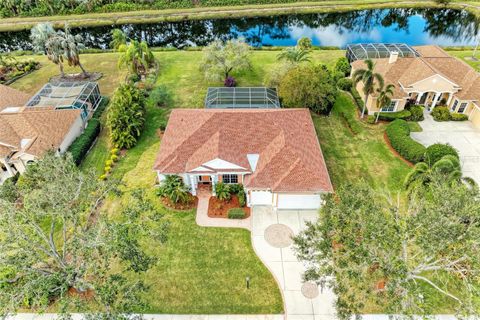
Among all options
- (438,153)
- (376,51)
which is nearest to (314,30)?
(376,51)

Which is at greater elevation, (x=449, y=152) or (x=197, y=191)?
(x=449, y=152)

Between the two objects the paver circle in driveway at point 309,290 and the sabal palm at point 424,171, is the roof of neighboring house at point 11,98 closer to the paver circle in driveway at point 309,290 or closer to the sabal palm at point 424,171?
the paver circle in driveway at point 309,290

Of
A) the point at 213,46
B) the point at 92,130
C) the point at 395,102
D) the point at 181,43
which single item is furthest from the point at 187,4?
the point at 395,102

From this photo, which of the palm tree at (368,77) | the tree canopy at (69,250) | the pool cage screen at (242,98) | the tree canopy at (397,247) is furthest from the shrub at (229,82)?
the tree canopy at (397,247)

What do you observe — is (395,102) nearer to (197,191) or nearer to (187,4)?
(197,191)

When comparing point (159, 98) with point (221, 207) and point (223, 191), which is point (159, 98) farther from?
point (221, 207)
